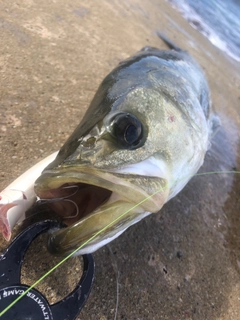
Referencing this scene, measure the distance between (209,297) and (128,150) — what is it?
4.21 ft

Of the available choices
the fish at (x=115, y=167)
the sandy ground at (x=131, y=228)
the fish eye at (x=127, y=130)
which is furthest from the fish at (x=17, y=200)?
the fish eye at (x=127, y=130)

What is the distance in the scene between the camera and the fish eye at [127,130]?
1.61 m

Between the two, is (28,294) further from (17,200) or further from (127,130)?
(127,130)

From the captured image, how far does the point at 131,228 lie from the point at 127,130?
2.94ft

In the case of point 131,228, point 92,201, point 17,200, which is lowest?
point 131,228

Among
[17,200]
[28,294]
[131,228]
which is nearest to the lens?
[28,294]

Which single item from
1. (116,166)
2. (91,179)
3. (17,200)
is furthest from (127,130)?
(17,200)

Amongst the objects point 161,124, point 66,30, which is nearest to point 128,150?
point 161,124

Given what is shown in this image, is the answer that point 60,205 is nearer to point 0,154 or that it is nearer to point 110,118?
point 110,118

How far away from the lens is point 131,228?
2275 millimetres

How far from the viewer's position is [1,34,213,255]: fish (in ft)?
4.91

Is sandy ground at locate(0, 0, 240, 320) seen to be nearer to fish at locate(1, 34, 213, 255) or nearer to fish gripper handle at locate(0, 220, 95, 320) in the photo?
fish gripper handle at locate(0, 220, 95, 320)

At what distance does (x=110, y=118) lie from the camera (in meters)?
1.68

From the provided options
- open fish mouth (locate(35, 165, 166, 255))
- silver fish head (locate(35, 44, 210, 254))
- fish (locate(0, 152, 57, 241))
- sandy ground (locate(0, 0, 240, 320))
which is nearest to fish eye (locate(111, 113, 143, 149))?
silver fish head (locate(35, 44, 210, 254))
